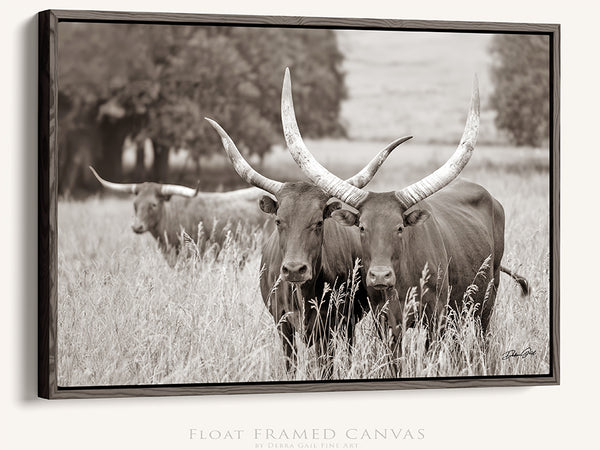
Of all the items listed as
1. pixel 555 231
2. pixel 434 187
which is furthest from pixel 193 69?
pixel 555 231

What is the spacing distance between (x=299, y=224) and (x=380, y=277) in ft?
1.40

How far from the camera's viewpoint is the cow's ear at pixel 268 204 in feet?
17.5

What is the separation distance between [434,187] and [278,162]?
0.76m

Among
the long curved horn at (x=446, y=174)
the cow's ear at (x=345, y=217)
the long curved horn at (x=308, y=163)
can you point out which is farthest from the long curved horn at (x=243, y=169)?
the long curved horn at (x=446, y=174)

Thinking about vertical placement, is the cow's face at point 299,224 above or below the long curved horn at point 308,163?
below

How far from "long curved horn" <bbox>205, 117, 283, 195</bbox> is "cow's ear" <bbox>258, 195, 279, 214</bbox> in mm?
77

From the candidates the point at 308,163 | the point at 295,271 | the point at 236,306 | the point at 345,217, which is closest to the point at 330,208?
the point at 345,217

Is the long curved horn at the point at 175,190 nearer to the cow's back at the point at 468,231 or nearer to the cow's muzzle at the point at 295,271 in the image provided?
the cow's muzzle at the point at 295,271

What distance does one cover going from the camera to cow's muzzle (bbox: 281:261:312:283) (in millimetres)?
5191

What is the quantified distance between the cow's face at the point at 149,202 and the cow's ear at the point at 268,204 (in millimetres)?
476

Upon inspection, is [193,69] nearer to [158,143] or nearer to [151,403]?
[158,143]

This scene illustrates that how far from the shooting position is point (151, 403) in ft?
17.4

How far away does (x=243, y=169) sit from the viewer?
215 inches

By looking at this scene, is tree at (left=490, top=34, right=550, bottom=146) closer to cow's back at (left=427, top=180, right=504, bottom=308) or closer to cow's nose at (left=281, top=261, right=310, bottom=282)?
cow's back at (left=427, top=180, right=504, bottom=308)
